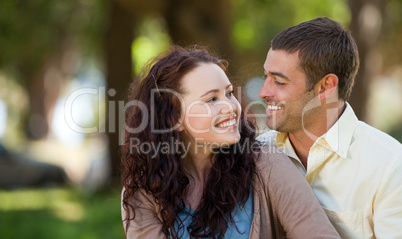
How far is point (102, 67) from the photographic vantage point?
555 inches

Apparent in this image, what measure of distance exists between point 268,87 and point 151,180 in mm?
920

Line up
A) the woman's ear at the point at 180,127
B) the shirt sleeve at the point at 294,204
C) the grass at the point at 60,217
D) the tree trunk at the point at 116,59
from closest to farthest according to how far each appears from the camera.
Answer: the shirt sleeve at the point at 294,204
the woman's ear at the point at 180,127
the grass at the point at 60,217
the tree trunk at the point at 116,59

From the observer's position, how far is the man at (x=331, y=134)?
2.74 m

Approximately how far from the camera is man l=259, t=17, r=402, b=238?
2738 mm

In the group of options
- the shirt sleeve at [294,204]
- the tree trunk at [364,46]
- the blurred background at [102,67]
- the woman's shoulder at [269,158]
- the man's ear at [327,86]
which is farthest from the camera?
the blurred background at [102,67]

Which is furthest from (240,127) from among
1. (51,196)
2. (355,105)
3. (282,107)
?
(51,196)

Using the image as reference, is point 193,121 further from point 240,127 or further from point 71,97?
point 71,97

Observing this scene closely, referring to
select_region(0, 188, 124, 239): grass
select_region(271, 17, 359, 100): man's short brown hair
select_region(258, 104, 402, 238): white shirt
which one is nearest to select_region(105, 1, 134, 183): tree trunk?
select_region(0, 188, 124, 239): grass

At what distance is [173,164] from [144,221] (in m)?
0.36

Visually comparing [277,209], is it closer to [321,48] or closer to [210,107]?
[210,107]

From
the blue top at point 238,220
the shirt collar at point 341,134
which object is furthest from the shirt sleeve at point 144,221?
the shirt collar at point 341,134

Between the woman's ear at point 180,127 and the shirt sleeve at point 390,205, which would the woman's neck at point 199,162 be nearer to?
the woman's ear at point 180,127

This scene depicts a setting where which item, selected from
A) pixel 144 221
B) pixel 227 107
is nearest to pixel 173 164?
pixel 144 221

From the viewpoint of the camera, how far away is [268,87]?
3184 millimetres
